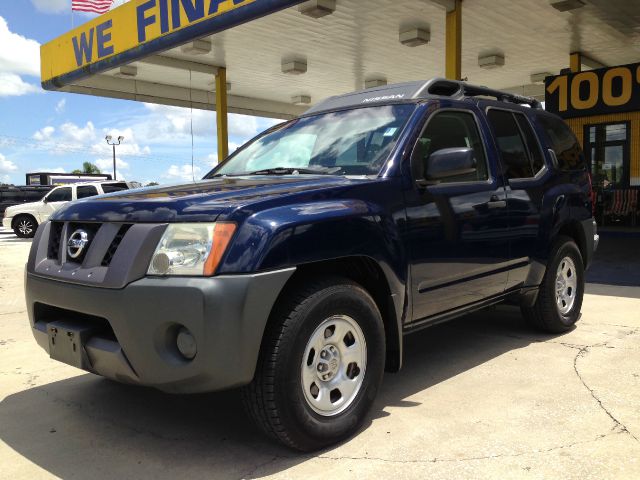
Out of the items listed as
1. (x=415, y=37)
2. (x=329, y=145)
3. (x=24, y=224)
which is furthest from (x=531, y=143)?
(x=24, y=224)

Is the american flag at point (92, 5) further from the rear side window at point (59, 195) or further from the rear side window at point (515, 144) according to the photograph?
the rear side window at point (515, 144)

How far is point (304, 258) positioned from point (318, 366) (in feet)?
1.89

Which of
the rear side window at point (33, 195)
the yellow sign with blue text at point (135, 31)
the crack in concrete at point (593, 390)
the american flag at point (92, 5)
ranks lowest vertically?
the crack in concrete at point (593, 390)

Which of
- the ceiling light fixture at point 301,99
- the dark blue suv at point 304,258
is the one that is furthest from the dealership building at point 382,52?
the dark blue suv at point 304,258

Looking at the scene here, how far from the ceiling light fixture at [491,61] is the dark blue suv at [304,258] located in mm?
12322

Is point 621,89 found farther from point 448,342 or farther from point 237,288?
point 237,288

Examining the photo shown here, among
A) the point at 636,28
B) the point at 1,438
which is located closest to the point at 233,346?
the point at 1,438

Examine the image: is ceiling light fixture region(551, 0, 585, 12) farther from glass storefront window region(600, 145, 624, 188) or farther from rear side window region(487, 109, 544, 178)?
rear side window region(487, 109, 544, 178)

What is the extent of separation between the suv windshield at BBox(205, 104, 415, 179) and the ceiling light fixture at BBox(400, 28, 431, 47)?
378 inches

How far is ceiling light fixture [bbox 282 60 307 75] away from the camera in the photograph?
1569 cm

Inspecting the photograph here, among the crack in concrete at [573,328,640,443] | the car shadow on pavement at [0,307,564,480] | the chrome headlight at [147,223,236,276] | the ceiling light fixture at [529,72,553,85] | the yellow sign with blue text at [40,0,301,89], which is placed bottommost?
the car shadow on pavement at [0,307,564,480]

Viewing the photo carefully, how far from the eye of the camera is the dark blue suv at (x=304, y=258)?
2615mm

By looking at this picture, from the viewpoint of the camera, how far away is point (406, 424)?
3285 mm

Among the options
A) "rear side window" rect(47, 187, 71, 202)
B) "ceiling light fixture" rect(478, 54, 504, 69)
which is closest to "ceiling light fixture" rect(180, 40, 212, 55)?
"ceiling light fixture" rect(478, 54, 504, 69)
